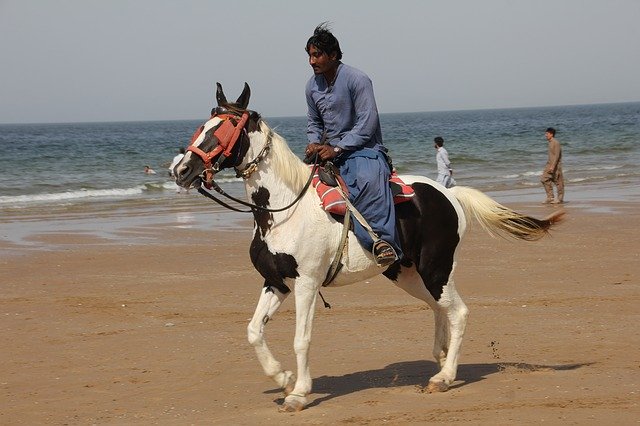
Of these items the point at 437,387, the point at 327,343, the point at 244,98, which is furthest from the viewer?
the point at 327,343

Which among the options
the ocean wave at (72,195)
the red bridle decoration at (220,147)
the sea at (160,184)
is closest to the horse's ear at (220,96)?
the red bridle decoration at (220,147)

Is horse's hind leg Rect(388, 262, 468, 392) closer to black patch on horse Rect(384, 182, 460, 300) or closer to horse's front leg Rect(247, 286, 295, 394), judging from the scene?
black patch on horse Rect(384, 182, 460, 300)

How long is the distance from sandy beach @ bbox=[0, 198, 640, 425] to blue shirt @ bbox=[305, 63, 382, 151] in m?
1.93

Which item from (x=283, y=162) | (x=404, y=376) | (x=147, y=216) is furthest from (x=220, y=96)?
(x=147, y=216)

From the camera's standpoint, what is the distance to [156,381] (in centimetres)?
784

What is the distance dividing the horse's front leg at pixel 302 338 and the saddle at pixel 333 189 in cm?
58

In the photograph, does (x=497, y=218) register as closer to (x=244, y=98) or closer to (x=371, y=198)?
(x=371, y=198)

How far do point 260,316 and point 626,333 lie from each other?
3964 millimetres

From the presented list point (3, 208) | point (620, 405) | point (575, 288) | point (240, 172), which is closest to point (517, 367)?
point (620, 405)

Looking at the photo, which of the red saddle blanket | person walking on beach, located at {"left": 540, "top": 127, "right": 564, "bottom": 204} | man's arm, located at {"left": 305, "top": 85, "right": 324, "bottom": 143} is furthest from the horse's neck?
person walking on beach, located at {"left": 540, "top": 127, "right": 564, "bottom": 204}

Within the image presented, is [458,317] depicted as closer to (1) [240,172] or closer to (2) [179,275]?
(1) [240,172]

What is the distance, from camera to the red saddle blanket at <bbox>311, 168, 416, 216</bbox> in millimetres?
6852

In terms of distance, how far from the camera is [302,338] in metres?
6.79

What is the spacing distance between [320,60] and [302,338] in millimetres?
1982
